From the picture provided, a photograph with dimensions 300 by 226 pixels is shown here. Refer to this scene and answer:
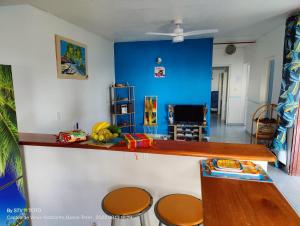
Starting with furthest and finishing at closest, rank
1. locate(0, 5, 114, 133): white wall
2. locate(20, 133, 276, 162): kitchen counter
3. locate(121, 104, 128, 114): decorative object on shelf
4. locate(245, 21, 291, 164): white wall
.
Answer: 1. locate(121, 104, 128, 114): decorative object on shelf
2. locate(245, 21, 291, 164): white wall
3. locate(0, 5, 114, 133): white wall
4. locate(20, 133, 276, 162): kitchen counter

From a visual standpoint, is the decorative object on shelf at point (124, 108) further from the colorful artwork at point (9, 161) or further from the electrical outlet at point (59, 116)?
the colorful artwork at point (9, 161)

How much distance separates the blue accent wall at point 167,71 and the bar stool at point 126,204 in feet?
12.1

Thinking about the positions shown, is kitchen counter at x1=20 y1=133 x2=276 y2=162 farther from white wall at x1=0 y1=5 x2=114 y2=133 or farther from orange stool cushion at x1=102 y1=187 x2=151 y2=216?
white wall at x1=0 y1=5 x2=114 y2=133

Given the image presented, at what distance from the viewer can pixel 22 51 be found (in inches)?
92.8

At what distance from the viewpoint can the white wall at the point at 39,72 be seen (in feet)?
7.55

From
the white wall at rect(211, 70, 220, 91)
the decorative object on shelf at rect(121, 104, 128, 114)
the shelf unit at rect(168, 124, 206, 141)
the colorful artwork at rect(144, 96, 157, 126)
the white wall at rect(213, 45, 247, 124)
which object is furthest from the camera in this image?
the white wall at rect(211, 70, 220, 91)

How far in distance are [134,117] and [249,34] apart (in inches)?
130

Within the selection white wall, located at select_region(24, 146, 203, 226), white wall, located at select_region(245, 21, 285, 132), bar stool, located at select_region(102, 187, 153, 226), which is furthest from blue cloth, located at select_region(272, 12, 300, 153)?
bar stool, located at select_region(102, 187, 153, 226)

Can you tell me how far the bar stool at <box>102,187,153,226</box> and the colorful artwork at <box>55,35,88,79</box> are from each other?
2297 millimetres

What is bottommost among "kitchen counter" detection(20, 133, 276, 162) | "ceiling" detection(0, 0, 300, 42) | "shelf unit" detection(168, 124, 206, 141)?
"shelf unit" detection(168, 124, 206, 141)

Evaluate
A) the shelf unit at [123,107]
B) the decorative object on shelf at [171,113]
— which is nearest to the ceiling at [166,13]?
the shelf unit at [123,107]

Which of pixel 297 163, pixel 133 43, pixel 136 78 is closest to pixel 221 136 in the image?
pixel 297 163

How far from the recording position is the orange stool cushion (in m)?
1.17

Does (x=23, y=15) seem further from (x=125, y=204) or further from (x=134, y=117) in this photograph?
(x=134, y=117)
